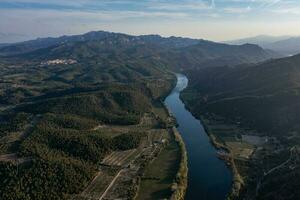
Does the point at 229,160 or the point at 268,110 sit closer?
the point at 229,160

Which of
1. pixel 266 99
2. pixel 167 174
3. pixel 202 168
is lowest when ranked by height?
pixel 202 168

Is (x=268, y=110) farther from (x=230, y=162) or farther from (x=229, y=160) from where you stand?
(x=230, y=162)

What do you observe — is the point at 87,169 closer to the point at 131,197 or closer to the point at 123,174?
the point at 123,174

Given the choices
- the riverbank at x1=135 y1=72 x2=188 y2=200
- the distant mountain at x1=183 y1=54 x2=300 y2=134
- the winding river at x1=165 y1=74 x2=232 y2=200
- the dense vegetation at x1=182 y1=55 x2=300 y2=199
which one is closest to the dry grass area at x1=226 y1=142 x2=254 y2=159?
the dense vegetation at x1=182 y1=55 x2=300 y2=199

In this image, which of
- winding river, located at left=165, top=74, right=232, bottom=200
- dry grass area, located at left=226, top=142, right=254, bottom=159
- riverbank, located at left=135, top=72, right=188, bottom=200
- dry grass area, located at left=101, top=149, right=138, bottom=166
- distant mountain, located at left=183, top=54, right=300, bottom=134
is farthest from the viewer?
distant mountain, located at left=183, top=54, right=300, bottom=134

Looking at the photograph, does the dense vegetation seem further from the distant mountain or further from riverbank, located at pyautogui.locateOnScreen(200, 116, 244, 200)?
riverbank, located at pyautogui.locateOnScreen(200, 116, 244, 200)

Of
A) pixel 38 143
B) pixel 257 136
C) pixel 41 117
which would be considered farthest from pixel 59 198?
pixel 257 136

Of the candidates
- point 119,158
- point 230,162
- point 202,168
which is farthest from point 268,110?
point 119,158

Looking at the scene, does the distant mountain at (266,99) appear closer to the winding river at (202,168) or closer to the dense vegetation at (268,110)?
the dense vegetation at (268,110)

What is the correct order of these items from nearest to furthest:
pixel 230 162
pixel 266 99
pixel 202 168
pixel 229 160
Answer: pixel 202 168 → pixel 230 162 → pixel 229 160 → pixel 266 99
